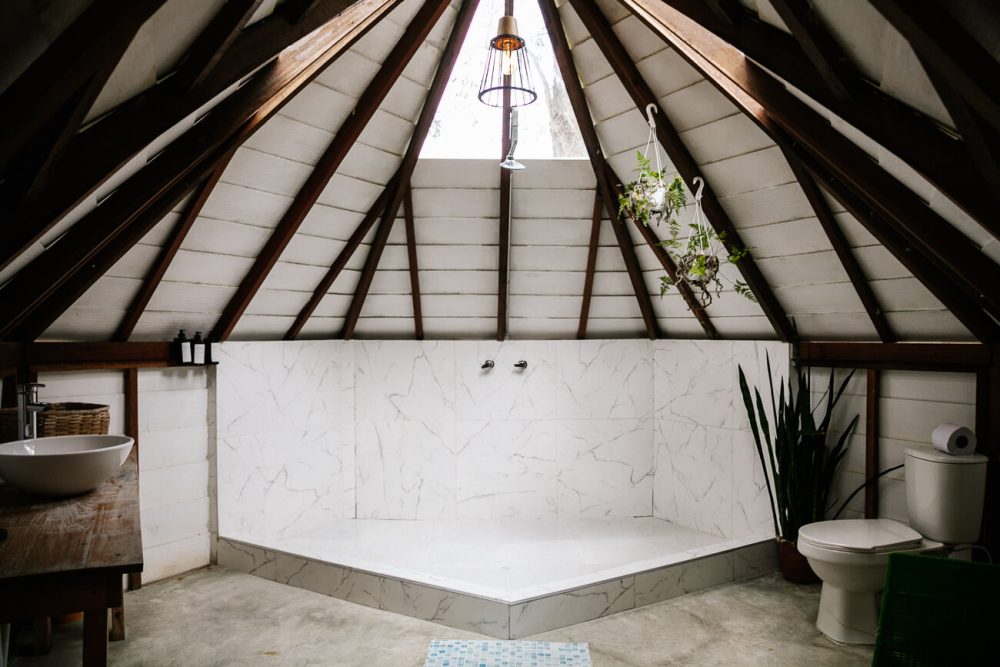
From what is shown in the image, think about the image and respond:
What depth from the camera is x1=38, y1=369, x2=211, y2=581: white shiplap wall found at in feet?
14.5

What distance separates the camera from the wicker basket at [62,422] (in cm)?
319

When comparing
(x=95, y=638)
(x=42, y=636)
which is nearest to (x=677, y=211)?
(x=95, y=638)

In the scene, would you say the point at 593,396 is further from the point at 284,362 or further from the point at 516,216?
the point at 284,362

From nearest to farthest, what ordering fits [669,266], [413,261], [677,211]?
[677,211] → [669,266] → [413,261]

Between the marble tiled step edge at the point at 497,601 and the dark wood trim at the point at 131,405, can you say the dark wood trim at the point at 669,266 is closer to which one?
the marble tiled step edge at the point at 497,601

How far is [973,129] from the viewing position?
1966 mm

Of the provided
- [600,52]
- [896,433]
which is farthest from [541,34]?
[896,433]

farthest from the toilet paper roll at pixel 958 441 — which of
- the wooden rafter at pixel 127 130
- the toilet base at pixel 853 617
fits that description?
the wooden rafter at pixel 127 130

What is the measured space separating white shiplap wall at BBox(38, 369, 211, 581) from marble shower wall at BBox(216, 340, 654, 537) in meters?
1.12

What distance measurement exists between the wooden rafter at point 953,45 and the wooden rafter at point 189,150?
2235mm

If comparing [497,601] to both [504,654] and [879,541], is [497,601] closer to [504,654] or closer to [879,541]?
[504,654]

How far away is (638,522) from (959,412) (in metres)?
2.54

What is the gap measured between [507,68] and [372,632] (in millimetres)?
3105

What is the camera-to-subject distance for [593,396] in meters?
5.84
